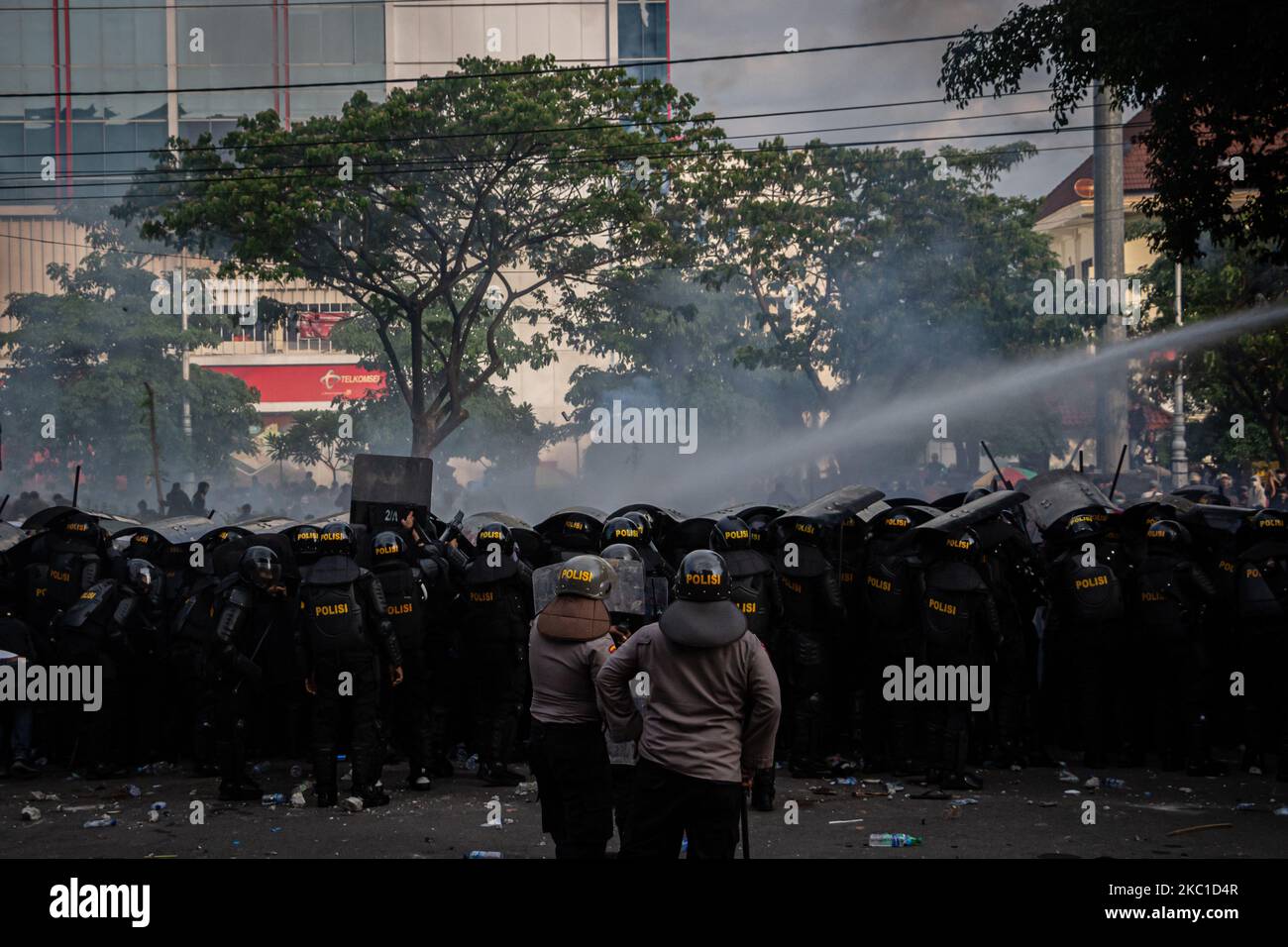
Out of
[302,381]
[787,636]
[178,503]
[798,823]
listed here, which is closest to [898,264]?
[178,503]

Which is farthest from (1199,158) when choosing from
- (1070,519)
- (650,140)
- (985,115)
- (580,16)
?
(580,16)

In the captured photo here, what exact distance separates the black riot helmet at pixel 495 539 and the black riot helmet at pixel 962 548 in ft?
10.5

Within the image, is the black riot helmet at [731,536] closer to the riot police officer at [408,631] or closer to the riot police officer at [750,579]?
the riot police officer at [750,579]

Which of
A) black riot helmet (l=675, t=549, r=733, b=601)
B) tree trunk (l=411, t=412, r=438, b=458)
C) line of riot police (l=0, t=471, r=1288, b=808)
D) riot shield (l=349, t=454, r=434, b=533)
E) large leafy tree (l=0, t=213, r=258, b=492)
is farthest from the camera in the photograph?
large leafy tree (l=0, t=213, r=258, b=492)

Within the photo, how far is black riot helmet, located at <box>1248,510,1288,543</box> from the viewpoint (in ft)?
33.8

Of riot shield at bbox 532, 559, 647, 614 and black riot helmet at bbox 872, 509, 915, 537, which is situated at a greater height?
black riot helmet at bbox 872, 509, 915, 537

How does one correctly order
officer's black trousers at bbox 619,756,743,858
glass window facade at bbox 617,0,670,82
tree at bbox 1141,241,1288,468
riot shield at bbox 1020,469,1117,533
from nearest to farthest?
1. officer's black trousers at bbox 619,756,743,858
2. riot shield at bbox 1020,469,1117,533
3. tree at bbox 1141,241,1288,468
4. glass window facade at bbox 617,0,670,82

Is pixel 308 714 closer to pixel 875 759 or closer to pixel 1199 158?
pixel 875 759

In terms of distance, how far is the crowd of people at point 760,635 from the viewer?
967cm

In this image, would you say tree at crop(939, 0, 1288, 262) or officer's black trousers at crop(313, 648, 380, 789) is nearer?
officer's black trousers at crop(313, 648, 380, 789)

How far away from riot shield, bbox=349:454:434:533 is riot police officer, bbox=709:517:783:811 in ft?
12.4

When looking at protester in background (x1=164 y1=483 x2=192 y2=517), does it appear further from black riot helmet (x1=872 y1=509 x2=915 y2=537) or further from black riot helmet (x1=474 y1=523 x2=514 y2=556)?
black riot helmet (x1=872 y1=509 x2=915 y2=537)

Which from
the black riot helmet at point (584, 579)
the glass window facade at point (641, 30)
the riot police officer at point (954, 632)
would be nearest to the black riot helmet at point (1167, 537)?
the riot police officer at point (954, 632)

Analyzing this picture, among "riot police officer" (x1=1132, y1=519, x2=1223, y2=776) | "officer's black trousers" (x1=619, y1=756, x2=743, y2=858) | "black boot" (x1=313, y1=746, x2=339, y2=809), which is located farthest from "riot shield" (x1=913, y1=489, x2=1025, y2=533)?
"officer's black trousers" (x1=619, y1=756, x2=743, y2=858)
